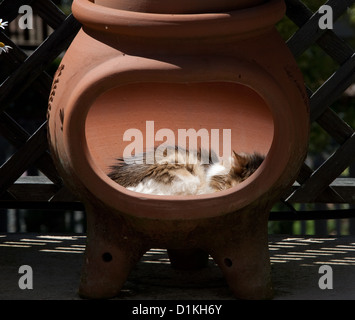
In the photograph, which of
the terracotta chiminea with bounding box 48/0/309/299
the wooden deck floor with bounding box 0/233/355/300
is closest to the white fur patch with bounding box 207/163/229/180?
the terracotta chiminea with bounding box 48/0/309/299

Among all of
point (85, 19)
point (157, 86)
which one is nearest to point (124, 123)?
point (157, 86)

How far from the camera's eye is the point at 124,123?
3668 mm

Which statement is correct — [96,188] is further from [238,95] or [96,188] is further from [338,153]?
[338,153]

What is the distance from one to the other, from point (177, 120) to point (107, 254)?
0.89m

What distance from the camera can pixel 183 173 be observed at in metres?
3.25

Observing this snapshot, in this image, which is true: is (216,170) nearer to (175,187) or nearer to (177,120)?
(175,187)

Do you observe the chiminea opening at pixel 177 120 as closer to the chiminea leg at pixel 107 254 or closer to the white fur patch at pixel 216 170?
the white fur patch at pixel 216 170

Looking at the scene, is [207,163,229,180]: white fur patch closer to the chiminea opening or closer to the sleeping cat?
the sleeping cat

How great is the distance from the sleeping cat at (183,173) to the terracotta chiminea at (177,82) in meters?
0.22

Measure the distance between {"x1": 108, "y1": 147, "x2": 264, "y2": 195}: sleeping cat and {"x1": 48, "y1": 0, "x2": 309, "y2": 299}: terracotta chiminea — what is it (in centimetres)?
22

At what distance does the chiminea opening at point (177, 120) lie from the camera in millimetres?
3582

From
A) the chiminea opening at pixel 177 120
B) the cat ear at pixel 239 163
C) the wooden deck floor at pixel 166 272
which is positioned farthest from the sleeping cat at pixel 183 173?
the wooden deck floor at pixel 166 272

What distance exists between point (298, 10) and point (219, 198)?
1258 millimetres

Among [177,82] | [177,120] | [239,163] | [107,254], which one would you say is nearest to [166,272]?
[107,254]
